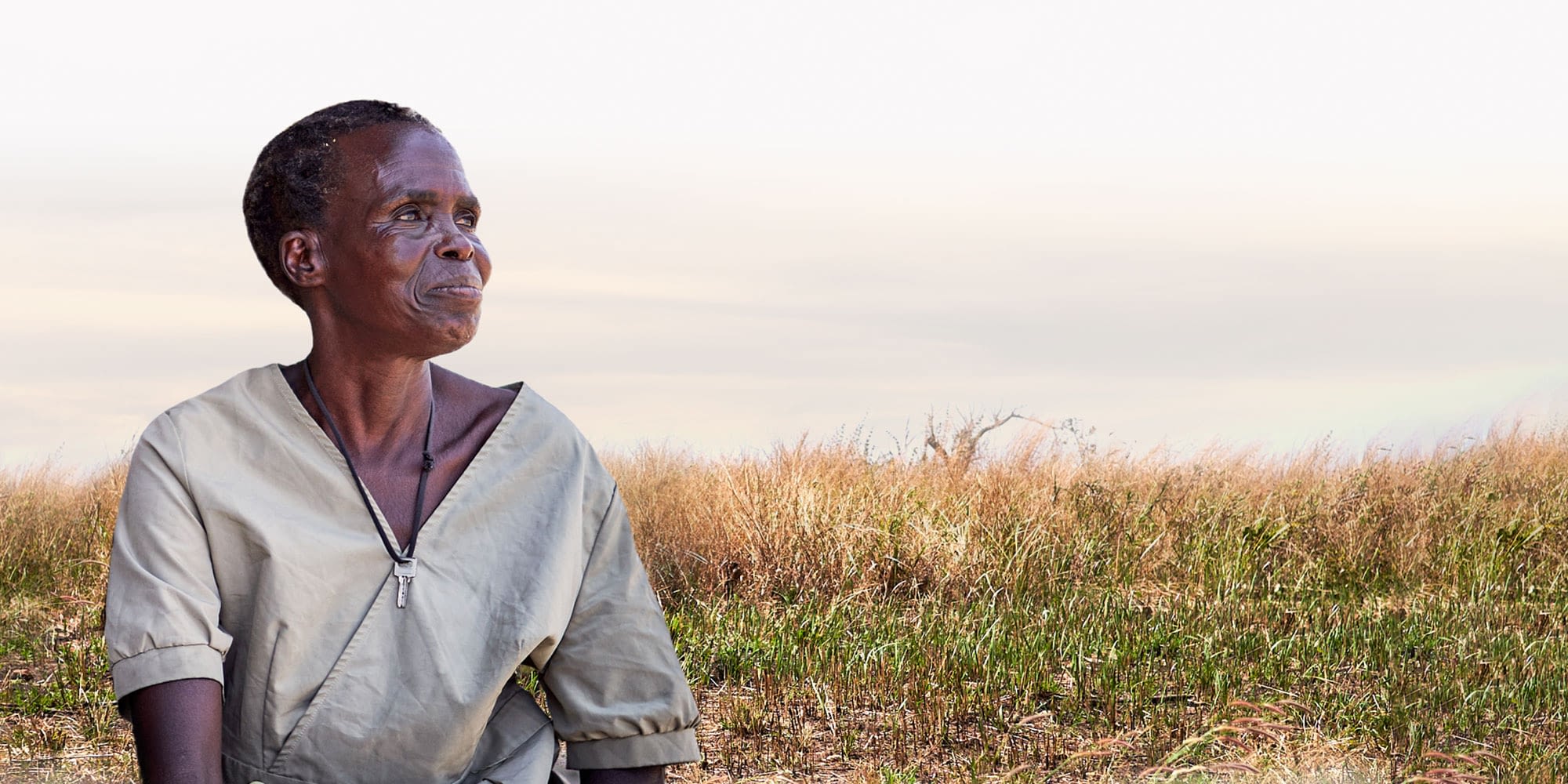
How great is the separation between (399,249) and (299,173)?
0.22 metres

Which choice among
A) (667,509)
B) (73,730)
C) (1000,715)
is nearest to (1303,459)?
(667,509)

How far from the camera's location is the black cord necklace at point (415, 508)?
2.19 meters

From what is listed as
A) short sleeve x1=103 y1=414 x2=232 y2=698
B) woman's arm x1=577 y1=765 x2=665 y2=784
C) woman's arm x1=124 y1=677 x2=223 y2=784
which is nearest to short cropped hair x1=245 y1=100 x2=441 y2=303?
short sleeve x1=103 y1=414 x2=232 y2=698

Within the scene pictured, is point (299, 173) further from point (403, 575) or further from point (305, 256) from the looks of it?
point (403, 575)

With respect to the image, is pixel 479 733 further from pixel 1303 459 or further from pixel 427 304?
pixel 1303 459

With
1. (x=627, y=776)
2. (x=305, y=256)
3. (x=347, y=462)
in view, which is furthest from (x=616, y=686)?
(x=305, y=256)

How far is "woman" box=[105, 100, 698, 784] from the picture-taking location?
2125 millimetres

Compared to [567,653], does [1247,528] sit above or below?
below

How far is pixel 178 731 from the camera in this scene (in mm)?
2020

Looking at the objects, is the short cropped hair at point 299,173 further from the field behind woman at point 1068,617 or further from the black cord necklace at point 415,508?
the field behind woman at point 1068,617

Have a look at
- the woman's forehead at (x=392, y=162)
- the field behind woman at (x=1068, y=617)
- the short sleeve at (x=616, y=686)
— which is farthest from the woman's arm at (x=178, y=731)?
the field behind woman at (x=1068, y=617)

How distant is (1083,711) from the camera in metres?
4.81

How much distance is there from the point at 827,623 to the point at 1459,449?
23.3 ft

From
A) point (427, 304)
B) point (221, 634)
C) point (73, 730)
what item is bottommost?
point (73, 730)
